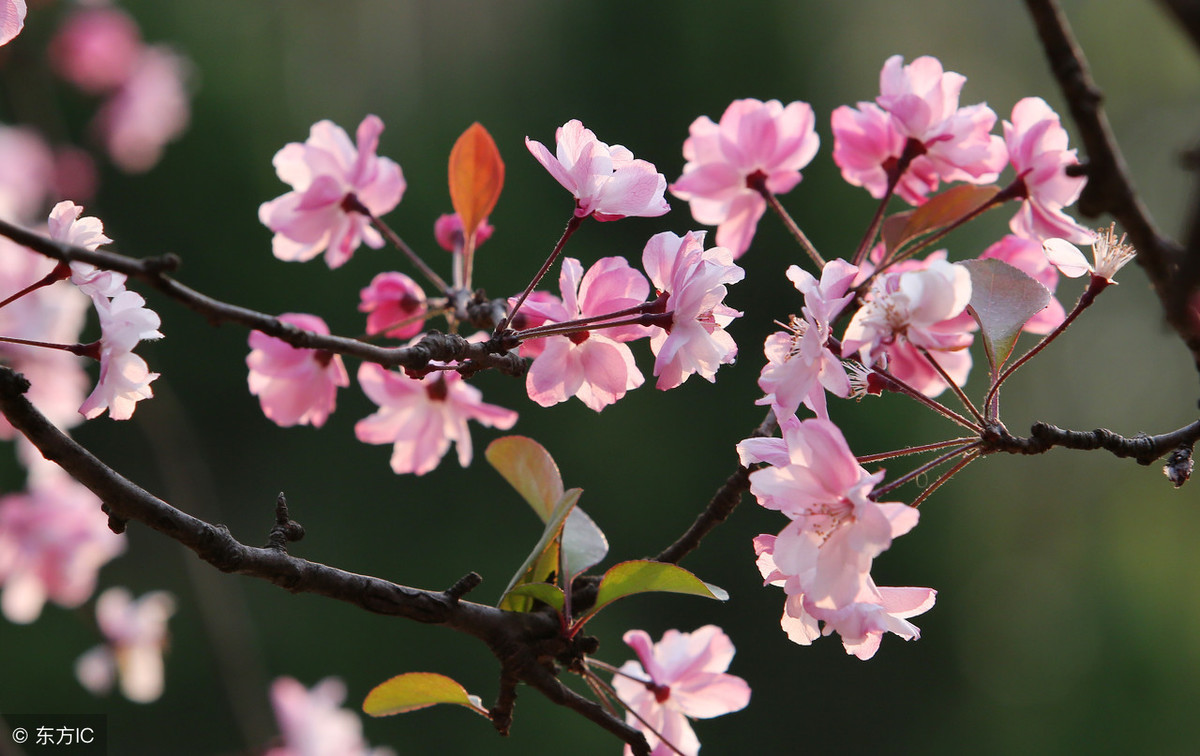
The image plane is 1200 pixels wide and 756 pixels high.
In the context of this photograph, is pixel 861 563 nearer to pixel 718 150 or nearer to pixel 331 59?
pixel 718 150

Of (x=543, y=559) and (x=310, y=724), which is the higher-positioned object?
(x=543, y=559)

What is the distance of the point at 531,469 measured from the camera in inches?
24.6

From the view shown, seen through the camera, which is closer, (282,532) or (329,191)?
(282,532)

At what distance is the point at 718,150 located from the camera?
0.69 m

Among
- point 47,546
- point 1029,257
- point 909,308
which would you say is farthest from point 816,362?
point 47,546

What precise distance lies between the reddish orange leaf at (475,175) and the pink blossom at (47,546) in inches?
36.9

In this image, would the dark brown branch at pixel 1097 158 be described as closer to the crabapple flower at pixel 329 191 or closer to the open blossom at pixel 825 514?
the open blossom at pixel 825 514

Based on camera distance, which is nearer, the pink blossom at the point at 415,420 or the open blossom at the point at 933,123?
the open blossom at the point at 933,123

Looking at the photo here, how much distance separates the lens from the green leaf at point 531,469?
61 centimetres

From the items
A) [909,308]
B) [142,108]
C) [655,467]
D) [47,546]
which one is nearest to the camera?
[909,308]

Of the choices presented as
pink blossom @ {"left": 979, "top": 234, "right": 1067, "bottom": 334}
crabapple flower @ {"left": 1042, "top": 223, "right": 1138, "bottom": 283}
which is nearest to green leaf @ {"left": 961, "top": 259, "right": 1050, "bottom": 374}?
crabapple flower @ {"left": 1042, "top": 223, "right": 1138, "bottom": 283}

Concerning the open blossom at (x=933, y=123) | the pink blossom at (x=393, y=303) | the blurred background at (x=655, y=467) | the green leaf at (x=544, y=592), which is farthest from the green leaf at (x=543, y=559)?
the blurred background at (x=655, y=467)

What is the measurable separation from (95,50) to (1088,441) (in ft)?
8.19

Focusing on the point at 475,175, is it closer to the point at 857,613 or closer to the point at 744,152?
the point at 744,152
